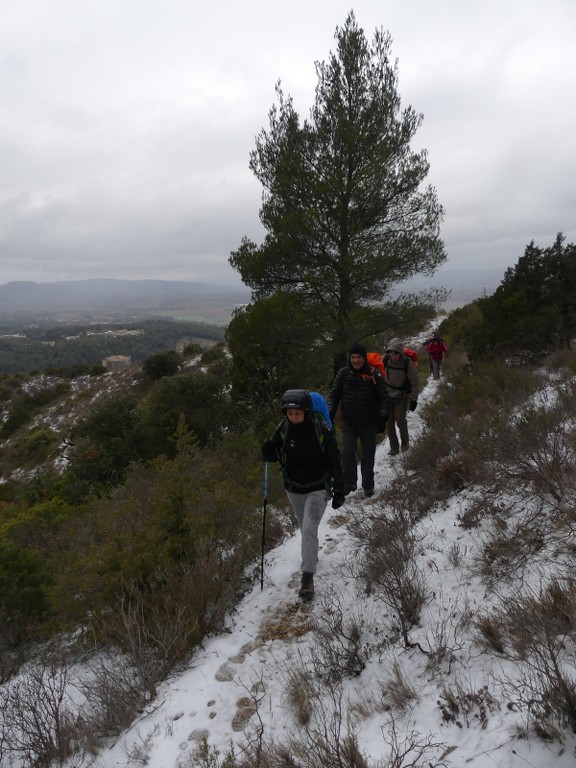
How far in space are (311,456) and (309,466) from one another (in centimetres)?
9

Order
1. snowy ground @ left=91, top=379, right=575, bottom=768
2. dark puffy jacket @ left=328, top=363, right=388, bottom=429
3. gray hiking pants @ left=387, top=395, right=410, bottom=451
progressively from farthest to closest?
gray hiking pants @ left=387, top=395, right=410, bottom=451, dark puffy jacket @ left=328, top=363, right=388, bottom=429, snowy ground @ left=91, top=379, right=575, bottom=768

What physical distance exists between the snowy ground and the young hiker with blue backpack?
365 mm

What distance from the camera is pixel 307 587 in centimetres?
342

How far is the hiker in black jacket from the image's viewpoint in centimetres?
481

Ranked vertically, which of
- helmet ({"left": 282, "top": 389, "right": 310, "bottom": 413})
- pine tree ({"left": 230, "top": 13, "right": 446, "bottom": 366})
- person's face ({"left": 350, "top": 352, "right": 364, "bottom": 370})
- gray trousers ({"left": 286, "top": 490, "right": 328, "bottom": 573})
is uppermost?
pine tree ({"left": 230, "top": 13, "right": 446, "bottom": 366})

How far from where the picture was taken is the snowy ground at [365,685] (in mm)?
1743

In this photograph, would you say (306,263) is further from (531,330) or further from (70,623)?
(70,623)

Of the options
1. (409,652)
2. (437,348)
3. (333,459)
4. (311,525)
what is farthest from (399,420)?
(437,348)

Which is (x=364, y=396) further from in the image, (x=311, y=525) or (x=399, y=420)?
(x=399, y=420)

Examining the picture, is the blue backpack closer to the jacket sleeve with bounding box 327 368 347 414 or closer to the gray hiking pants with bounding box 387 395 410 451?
the jacket sleeve with bounding box 327 368 347 414

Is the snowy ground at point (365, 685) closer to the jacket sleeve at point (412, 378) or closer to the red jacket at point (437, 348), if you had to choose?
the jacket sleeve at point (412, 378)

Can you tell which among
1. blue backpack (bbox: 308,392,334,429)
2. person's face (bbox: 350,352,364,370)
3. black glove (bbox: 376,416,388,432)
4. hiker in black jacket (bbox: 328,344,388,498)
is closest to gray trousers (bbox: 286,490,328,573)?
blue backpack (bbox: 308,392,334,429)

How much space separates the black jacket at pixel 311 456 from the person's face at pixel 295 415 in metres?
0.06

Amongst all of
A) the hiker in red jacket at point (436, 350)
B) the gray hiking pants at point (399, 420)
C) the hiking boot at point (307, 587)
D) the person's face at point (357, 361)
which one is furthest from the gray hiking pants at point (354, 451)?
the hiker in red jacket at point (436, 350)
